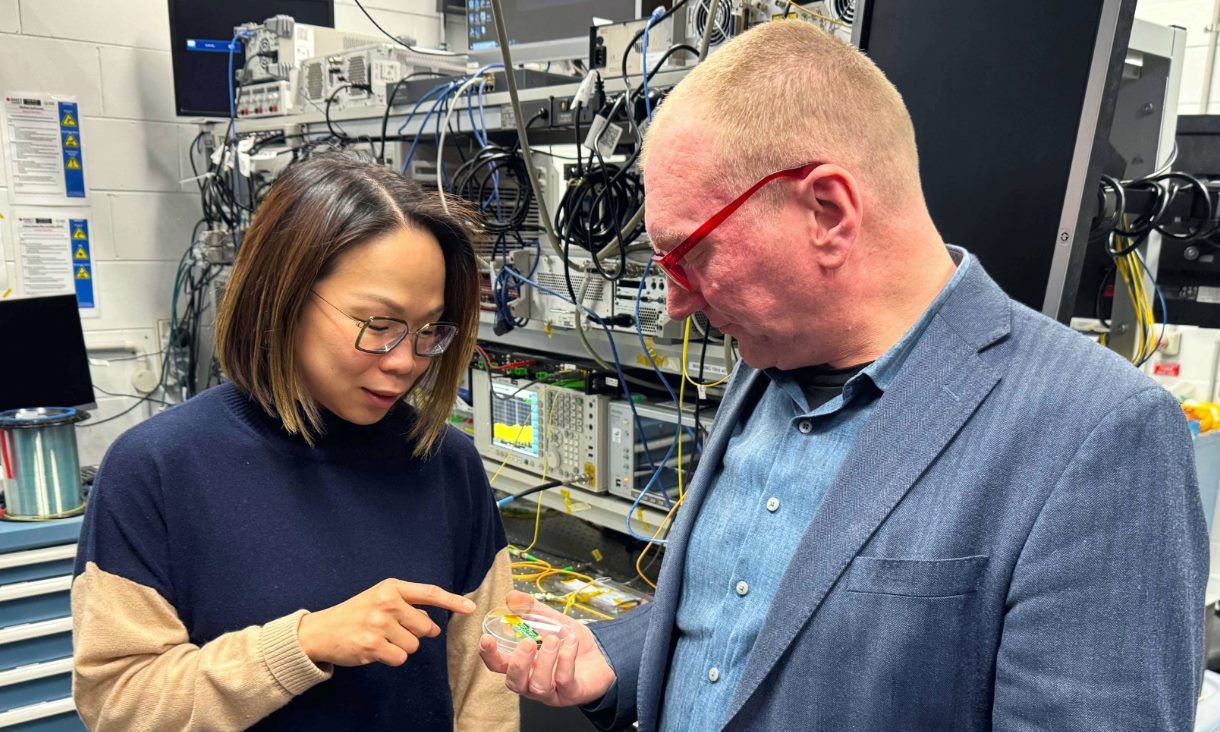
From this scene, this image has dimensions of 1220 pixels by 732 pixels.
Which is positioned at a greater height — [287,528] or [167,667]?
[287,528]

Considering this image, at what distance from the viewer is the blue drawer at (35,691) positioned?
2.22 m

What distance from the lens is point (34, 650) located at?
2.26m

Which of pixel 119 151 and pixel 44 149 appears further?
pixel 119 151

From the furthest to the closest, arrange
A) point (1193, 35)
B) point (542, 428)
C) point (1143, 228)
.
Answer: point (1193, 35) < point (542, 428) < point (1143, 228)

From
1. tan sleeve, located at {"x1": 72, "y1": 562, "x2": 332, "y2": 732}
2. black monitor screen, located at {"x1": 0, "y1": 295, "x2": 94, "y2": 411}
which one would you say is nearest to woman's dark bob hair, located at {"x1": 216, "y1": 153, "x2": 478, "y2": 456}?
tan sleeve, located at {"x1": 72, "y1": 562, "x2": 332, "y2": 732}

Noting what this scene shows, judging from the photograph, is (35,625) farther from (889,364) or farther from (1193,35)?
(1193,35)

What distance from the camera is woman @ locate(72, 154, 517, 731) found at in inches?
39.2

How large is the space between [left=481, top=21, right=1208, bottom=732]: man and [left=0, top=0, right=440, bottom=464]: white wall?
3.42 meters

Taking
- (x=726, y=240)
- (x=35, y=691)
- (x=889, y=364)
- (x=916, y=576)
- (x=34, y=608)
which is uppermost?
(x=726, y=240)

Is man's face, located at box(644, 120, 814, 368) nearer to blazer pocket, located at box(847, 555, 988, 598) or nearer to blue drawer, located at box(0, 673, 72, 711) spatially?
blazer pocket, located at box(847, 555, 988, 598)

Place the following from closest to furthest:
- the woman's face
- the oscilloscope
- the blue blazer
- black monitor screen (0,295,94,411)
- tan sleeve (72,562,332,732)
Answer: the blue blazer < tan sleeve (72,562,332,732) < the woman's face < the oscilloscope < black monitor screen (0,295,94,411)

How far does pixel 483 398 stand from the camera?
7.32 ft

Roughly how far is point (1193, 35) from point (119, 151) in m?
3.94

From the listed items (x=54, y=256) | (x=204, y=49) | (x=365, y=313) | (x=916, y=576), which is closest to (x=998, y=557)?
(x=916, y=576)
